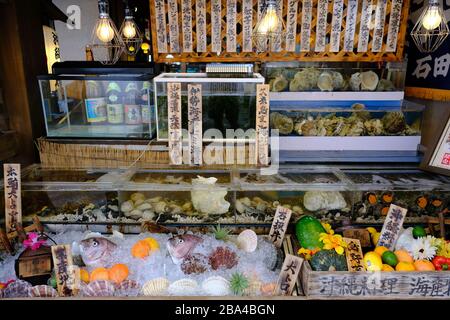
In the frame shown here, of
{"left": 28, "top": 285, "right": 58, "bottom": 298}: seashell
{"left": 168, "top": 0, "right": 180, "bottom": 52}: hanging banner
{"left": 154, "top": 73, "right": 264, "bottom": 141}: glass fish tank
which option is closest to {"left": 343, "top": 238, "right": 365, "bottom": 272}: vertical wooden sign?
{"left": 154, "top": 73, "right": 264, "bottom": 141}: glass fish tank

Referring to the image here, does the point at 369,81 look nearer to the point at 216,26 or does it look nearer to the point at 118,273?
the point at 216,26

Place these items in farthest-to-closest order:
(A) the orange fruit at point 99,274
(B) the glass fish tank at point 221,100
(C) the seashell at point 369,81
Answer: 1. (C) the seashell at point 369,81
2. (B) the glass fish tank at point 221,100
3. (A) the orange fruit at point 99,274

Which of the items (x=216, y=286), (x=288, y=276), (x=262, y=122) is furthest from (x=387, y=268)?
(x=262, y=122)

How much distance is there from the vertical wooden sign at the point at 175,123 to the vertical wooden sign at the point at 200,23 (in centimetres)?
193

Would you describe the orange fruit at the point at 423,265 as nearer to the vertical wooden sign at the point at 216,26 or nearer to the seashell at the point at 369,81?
the seashell at the point at 369,81

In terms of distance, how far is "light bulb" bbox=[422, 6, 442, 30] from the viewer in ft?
11.2

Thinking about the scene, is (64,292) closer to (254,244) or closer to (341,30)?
(254,244)

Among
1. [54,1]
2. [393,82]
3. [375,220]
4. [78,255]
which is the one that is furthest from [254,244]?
[54,1]

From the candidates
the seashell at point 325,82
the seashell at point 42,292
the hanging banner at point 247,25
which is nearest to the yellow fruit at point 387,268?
the seashell at point 42,292

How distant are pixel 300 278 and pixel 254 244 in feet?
1.44

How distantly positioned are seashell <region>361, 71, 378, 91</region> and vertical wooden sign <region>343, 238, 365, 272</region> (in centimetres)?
255

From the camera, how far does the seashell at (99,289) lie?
2193 mm

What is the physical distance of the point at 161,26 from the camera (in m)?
4.70

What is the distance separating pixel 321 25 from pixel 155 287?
158 inches
